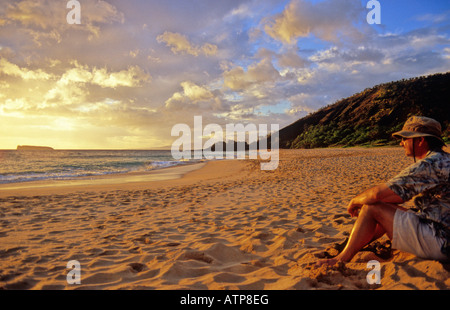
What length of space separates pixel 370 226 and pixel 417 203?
48cm

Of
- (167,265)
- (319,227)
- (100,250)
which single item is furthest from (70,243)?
(319,227)

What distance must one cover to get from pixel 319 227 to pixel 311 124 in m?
67.7

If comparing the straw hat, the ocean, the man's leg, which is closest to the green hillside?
the ocean

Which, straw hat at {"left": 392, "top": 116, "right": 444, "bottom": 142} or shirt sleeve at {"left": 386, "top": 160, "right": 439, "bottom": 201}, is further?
straw hat at {"left": 392, "top": 116, "right": 444, "bottom": 142}

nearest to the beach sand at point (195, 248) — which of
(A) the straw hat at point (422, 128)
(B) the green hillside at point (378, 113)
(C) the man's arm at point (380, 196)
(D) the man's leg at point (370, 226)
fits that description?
(D) the man's leg at point (370, 226)

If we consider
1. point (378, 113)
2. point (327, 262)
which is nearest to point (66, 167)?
point (327, 262)

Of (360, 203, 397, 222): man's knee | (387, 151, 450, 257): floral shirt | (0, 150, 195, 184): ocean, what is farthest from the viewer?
(0, 150, 195, 184): ocean

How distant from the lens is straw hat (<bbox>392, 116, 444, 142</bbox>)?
2.35 m

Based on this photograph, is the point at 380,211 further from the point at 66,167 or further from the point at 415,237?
the point at 66,167

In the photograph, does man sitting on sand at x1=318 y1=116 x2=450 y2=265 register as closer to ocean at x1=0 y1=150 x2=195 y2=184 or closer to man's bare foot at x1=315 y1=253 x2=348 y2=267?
man's bare foot at x1=315 y1=253 x2=348 y2=267

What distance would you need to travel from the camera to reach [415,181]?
2215 millimetres

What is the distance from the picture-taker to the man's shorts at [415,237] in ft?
7.43
